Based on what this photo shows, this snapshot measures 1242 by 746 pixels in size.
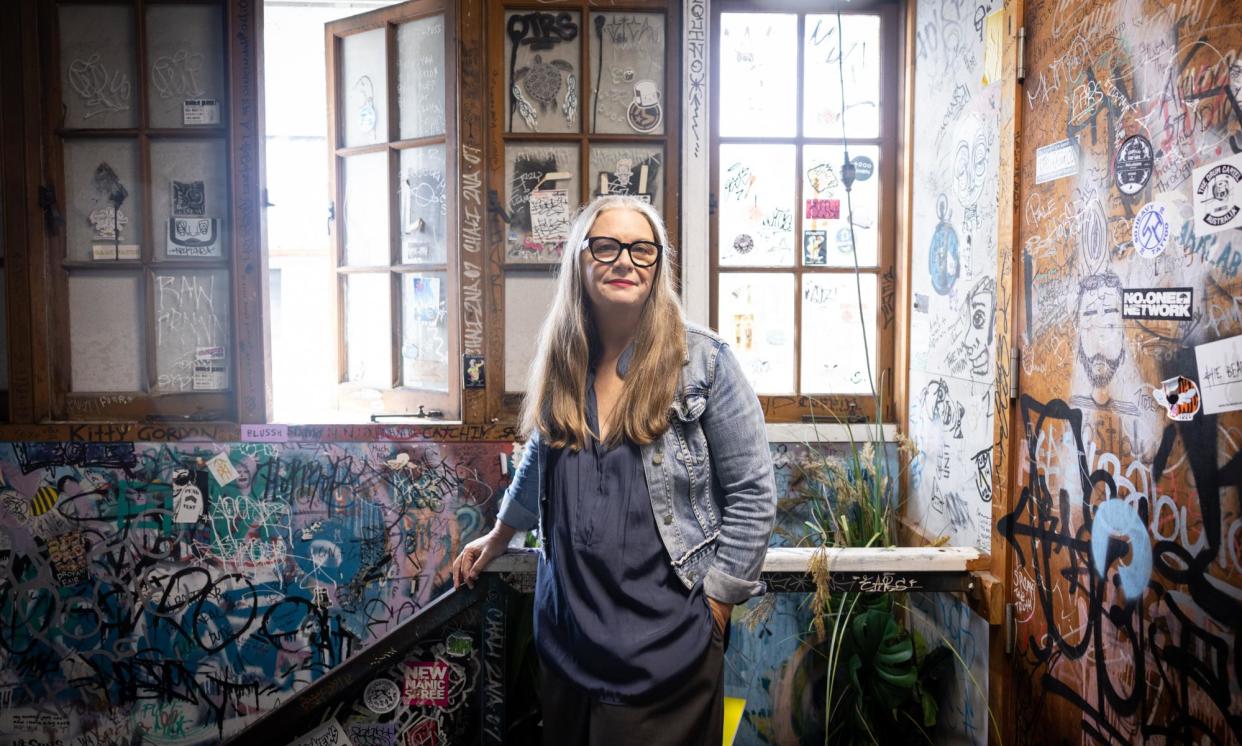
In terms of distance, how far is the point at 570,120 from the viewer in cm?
306

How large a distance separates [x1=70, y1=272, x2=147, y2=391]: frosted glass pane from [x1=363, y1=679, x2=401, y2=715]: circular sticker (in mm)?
1946

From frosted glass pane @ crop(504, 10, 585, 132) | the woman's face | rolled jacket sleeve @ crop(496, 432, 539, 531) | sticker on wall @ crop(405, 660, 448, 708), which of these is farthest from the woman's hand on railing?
frosted glass pane @ crop(504, 10, 585, 132)

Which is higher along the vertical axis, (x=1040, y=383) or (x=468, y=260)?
(x=468, y=260)

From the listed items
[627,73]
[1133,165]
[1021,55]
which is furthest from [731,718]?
[627,73]

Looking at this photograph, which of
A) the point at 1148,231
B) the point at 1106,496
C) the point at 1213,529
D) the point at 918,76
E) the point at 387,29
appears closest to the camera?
the point at 1213,529

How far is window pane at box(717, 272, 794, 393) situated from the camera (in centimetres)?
318

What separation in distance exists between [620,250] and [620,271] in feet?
0.13

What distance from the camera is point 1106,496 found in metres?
1.82

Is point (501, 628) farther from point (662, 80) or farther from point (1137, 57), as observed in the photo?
point (662, 80)

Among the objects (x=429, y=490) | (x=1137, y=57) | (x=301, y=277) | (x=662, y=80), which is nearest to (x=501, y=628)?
(x=429, y=490)

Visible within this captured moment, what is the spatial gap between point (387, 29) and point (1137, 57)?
A: 258cm

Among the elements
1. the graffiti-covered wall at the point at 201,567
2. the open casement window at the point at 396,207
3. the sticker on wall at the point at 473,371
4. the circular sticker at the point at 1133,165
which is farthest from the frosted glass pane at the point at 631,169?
the circular sticker at the point at 1133,165

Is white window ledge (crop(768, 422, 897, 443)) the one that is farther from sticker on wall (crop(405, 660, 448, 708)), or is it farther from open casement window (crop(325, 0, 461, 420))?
sticker on wall (crop(405, 660, 448, 708))

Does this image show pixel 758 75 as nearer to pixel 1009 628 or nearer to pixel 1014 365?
pixel 1014 365
